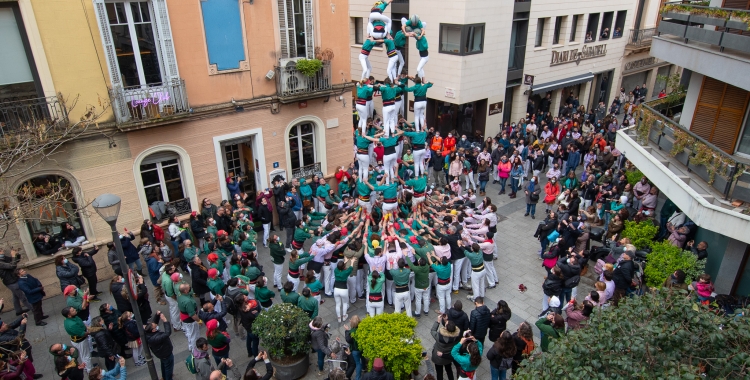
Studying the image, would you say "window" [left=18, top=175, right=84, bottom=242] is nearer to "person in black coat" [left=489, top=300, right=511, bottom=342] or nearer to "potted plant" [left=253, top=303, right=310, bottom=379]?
"potted plant" [left=253, top=303, right=310, bottom=379]

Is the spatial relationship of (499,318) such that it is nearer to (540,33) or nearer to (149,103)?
(149,103)

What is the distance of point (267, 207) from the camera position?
15109mm

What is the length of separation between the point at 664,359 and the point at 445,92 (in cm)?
1821

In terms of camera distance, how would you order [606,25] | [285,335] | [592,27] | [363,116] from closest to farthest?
[285,335] → [363,116] → [592,27] → [606,25]

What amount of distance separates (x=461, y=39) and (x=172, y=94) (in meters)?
12.7

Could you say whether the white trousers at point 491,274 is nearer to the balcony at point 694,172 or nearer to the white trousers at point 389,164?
the white trousers at point 389,164

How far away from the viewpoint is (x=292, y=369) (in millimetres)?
9766

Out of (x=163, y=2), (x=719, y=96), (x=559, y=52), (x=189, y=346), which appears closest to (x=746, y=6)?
(x=719, y=96)

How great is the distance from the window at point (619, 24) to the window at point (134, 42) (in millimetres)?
25146

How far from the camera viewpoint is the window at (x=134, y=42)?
12305 millimetres

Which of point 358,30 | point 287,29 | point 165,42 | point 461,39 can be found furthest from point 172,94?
point 358,30

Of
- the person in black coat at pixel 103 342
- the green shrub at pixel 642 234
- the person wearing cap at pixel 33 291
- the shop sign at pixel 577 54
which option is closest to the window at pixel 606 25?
the shop sign at pixel 577 54

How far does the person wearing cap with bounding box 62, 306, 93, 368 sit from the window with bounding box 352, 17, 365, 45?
2033cm

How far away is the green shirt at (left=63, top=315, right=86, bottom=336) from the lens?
9297 millimetres
